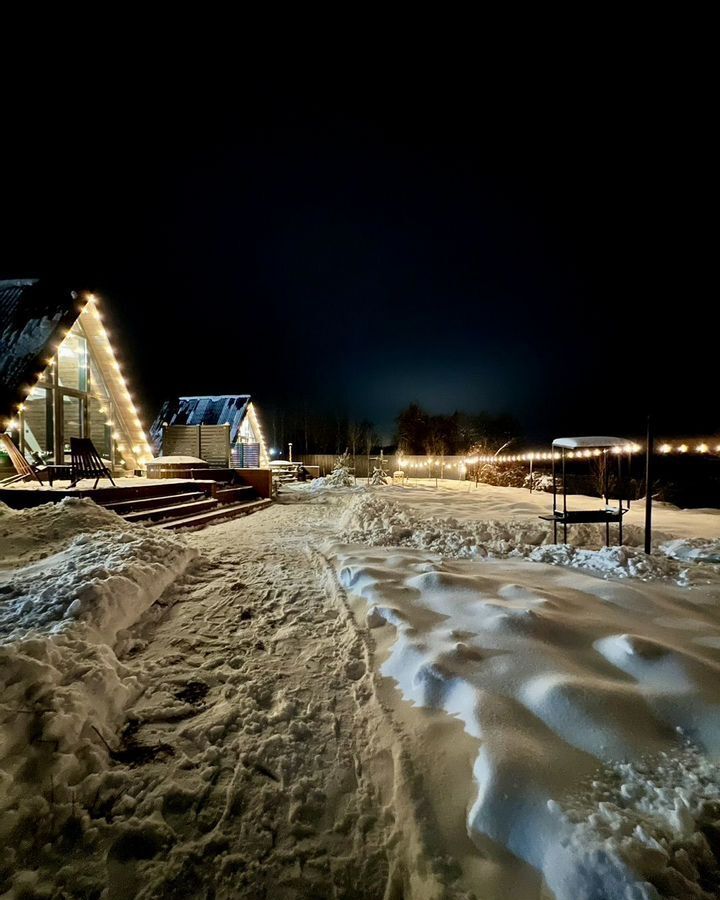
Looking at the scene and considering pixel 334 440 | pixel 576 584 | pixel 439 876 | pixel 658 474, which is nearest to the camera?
pixel 439 876

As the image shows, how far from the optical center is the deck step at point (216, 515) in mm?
8435

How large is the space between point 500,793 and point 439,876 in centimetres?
39

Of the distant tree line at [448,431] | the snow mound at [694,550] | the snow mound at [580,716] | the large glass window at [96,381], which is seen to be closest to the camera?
the snow mound at [580,716]

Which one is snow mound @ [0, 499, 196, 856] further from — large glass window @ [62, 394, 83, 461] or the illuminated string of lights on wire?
large glass window @ [62, 394, 83, 461]

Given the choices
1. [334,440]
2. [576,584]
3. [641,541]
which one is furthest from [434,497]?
[334,440]

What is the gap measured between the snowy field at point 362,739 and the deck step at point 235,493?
7.30 m

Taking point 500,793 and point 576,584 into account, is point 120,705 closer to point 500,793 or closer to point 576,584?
point 500,793

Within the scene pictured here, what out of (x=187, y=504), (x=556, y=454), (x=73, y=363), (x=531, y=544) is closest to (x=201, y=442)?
(x=73, y=363)

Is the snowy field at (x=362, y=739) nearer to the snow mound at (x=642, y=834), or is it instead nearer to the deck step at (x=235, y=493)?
the snow mound at (x=642, y=834)

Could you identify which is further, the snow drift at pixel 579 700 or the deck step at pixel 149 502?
the deck step at pixel 149 502

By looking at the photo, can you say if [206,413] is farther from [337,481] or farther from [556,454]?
[556,454]

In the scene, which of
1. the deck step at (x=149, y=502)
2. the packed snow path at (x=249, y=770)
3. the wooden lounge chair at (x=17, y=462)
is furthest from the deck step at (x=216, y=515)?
the packed snow path at (x=249, y=770)

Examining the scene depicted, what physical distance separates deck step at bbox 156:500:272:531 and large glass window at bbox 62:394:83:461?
5.25 metres

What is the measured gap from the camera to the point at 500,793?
5.45 feet
